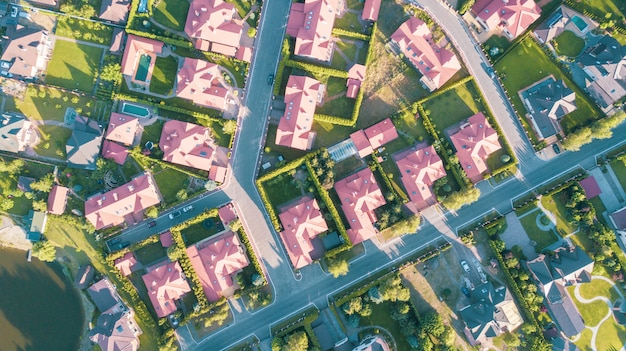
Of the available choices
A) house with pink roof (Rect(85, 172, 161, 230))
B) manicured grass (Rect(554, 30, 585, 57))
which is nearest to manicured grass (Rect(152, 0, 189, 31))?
house with pink roof (Rect(85, 172, 161, 230))

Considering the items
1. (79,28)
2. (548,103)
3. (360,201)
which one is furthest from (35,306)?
(548,103)

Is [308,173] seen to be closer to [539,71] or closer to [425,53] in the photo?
[425,53]

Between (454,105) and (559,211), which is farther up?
(454,105)

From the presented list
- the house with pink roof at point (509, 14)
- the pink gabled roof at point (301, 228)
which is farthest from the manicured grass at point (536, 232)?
the pink gabled roof at point (301, 228)

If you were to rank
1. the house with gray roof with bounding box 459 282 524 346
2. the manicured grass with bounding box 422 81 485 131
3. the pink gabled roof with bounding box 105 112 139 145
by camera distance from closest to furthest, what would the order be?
the house with gray roof with bounding box 459 282 524 346 → the pink gabled roof with bounding box 105 112 139 145 → the manicured grass with bounding box 422 81 485 131

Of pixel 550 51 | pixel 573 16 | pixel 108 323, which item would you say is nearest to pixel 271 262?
pixel 108 323

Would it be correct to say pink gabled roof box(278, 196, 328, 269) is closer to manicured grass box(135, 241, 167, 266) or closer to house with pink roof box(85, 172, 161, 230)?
manicured grass box(135, 241, 167, 266)
